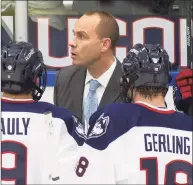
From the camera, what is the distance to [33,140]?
8.87ft

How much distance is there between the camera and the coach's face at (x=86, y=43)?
345 cm

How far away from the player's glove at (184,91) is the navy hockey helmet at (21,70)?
0.61m

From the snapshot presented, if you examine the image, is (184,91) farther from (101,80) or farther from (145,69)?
(101,80)

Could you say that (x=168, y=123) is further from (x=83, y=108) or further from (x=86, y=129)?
(x=83, y=108)

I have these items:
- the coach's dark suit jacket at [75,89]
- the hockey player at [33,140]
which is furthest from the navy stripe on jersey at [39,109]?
the coach's dark suit jacket at [75,89]

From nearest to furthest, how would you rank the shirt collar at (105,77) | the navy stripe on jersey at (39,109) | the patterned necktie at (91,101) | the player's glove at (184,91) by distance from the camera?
the navy stripe on jersey at (39,109) → the player's glove at (184,91) → the patterned necktie at (91,101) → the shirt collar at (105,77)

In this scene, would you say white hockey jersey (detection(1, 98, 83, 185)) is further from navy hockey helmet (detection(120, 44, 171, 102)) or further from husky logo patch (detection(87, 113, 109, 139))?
navy hockey helmet (detection(120, 44, 171, 102))

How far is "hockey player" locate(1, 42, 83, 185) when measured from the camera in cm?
265

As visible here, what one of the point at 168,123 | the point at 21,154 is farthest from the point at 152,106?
the point at 21,154

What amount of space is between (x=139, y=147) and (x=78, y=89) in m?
0.99

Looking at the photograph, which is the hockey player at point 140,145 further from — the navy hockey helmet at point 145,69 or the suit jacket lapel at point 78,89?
the suit jacket lapel at point 78,89

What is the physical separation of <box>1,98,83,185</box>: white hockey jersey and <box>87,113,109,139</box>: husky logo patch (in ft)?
0.31

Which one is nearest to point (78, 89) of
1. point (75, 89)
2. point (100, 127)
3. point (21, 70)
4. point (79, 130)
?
point (75, 89)

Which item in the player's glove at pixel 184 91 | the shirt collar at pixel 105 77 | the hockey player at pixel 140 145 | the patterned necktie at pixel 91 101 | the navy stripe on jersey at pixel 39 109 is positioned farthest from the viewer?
the shirt collar at pixel 105 77
